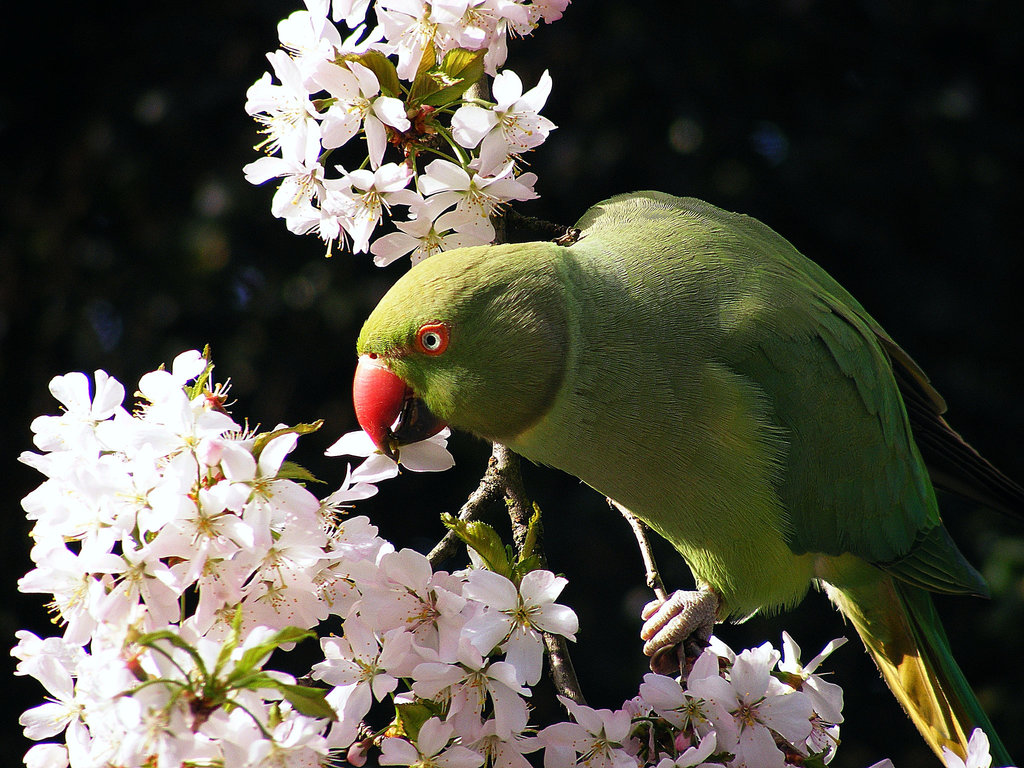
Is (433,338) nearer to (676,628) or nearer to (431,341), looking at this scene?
(431,341)

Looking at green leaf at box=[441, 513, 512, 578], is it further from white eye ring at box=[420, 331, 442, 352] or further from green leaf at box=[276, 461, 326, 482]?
white eye ring at box=[420, 331, 442, 352]

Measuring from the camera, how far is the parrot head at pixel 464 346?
4.89 ft

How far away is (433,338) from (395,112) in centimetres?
35

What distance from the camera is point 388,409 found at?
4.90ft

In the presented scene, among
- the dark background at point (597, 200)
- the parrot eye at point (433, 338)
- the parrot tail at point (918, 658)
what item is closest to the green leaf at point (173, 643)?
the parrot eye at point (433, 338)

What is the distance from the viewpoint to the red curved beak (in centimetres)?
145

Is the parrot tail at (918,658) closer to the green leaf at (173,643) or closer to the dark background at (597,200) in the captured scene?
the dark background at (597,200)

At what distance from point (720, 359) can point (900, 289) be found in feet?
5.58

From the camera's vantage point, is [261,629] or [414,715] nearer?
[261,629]

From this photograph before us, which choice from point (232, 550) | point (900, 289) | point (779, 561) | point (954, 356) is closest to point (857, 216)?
point (900, 289)

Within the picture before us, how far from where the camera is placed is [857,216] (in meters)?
3.05

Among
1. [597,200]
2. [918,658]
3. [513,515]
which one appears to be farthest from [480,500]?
[597,200]

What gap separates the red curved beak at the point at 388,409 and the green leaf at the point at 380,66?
433 millimetres

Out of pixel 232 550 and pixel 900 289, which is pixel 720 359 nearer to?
pixel 232 550
